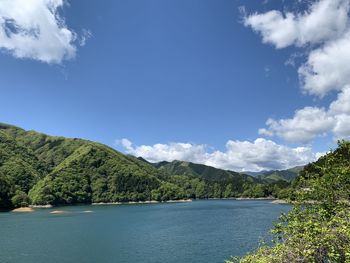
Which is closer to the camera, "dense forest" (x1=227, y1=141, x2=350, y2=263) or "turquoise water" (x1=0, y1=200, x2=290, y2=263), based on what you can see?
"dense forest" (x1=227, y1=141, x2=350, y2=263)

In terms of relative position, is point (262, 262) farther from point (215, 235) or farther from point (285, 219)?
point (215, 235)

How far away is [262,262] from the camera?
22.3 m

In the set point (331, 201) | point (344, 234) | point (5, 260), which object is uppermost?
point (331, 201)

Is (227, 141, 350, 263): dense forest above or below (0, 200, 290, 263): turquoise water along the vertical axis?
above

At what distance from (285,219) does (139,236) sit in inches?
3408

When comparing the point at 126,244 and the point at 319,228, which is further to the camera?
the point at 126,244

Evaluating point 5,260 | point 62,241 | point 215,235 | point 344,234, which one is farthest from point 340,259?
point 62,241

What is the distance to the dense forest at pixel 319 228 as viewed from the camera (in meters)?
23.4

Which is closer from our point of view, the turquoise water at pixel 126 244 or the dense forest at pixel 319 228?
the dense forest at pixel 319 228

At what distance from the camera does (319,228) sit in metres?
Answer: 23.9

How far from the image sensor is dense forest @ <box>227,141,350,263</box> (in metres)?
23.4

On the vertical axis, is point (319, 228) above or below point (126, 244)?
above

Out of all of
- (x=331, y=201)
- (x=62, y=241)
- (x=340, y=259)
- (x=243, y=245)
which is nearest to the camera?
(x=340, y=259)

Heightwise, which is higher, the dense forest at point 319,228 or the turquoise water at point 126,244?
the dense forest at point 319,228
